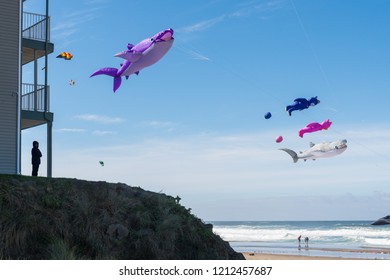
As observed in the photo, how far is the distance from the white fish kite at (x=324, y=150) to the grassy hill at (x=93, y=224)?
6.66 m

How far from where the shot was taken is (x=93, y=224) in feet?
→ 49.0

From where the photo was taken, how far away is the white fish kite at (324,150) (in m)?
22.4

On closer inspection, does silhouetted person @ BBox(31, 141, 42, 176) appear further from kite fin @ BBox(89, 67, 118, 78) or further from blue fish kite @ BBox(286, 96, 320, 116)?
blue fish kite @ BBox(286, 96, 320, 116)

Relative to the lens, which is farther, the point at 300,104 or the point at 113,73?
the point at 300,104

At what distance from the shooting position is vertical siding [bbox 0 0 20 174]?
60.1ft

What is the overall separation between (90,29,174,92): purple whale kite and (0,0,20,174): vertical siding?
14.2 ft

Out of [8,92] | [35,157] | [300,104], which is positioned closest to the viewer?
[8,92]

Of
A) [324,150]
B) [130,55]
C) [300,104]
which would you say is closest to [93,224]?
[130,55]

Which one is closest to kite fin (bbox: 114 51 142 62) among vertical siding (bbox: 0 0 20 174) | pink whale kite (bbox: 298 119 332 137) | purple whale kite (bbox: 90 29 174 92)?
purple whale kite (bbox: 90 29 174 92)

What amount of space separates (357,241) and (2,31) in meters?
46.7

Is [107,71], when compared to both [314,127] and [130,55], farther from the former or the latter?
[314,127]

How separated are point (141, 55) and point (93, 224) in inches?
168
